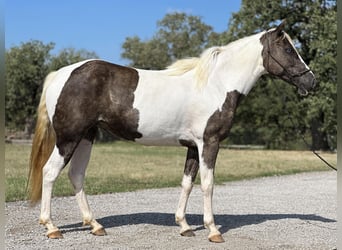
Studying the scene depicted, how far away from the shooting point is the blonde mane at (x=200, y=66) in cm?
597

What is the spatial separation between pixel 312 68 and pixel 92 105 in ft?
76.6

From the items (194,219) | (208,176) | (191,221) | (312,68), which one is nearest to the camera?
(208,176)

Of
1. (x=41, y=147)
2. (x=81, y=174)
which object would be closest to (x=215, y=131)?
(x=81, y=174)

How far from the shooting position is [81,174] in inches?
246

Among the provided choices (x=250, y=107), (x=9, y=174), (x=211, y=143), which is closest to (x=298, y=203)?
(x=211, y=143)

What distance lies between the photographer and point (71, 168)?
627 cm

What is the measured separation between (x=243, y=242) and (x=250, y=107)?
3070 centimetres

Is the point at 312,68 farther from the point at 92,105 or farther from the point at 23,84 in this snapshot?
the point at 23,84

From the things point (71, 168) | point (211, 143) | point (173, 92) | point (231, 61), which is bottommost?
point (71, 168)

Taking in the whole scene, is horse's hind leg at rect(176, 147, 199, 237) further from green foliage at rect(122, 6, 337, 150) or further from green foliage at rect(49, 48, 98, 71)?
green foliage at rect(49, 48, 98, 71)

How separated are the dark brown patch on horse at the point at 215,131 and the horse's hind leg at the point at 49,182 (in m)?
1.72

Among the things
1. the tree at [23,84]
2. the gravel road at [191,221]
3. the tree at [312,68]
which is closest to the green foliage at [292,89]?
the tree at [312,68]

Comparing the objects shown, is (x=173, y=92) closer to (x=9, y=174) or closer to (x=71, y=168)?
(x=71, y=168)

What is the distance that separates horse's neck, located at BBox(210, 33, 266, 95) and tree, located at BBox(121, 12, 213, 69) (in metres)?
42.5
